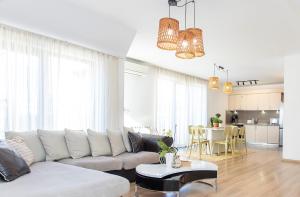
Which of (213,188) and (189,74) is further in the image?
(189,74)

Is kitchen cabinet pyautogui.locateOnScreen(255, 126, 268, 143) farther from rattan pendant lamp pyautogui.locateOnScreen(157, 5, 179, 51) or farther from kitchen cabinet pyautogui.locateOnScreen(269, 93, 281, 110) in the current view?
rattan pendant lamp pyautogui.locateOnScreen(157, 5, 179, 51)

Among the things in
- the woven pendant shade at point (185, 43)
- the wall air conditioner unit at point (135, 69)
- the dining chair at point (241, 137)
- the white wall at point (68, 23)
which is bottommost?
the dining chair at point (241, 137)

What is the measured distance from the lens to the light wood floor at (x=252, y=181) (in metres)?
3.76

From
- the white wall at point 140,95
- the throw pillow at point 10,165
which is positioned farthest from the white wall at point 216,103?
the throw pillow at point 10,165

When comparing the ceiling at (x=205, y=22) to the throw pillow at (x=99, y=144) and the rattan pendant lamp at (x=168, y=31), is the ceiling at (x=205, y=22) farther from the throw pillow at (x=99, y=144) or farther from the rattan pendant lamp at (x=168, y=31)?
the throw pillow at (x=99, y=144)

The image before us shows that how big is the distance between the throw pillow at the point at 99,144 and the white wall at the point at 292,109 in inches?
190

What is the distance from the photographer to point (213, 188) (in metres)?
3.98

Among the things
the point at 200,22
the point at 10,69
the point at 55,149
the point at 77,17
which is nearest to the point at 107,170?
the point at 55,149

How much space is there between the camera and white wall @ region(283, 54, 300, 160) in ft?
20.8

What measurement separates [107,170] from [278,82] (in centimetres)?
905

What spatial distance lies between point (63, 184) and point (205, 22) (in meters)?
3.34

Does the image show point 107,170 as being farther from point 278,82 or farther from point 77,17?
point 278,82

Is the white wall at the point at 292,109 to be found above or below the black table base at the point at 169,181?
above

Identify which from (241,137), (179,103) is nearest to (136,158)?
(179,103)
